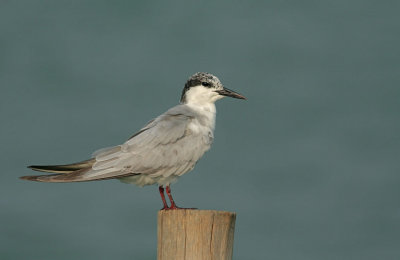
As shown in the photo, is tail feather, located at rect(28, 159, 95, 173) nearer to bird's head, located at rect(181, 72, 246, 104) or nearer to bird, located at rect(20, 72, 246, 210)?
bird, located at rect(20, 72, 246, 210)

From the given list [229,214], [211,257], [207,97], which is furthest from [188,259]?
[207,97]

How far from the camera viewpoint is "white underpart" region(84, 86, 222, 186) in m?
5.79

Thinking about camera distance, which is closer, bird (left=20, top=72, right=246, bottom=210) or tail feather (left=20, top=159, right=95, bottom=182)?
tail feather (left=20, top=159, right=95, bottom=182)

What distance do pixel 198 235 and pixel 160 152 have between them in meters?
1.95

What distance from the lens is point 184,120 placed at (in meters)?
6.22

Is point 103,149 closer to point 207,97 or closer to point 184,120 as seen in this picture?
point 184,120

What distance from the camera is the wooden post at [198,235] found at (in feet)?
13.5

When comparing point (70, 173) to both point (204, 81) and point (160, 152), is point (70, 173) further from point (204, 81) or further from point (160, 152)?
point (204, 81)

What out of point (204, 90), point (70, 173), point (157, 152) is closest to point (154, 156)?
point (157, 152)

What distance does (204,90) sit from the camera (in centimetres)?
698

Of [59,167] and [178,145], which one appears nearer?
[59,167]

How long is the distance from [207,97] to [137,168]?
158 cm

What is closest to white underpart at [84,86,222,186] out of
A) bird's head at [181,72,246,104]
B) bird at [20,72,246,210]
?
bird at [20,72,246,210]

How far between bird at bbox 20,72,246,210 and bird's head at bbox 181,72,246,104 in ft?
1.57
